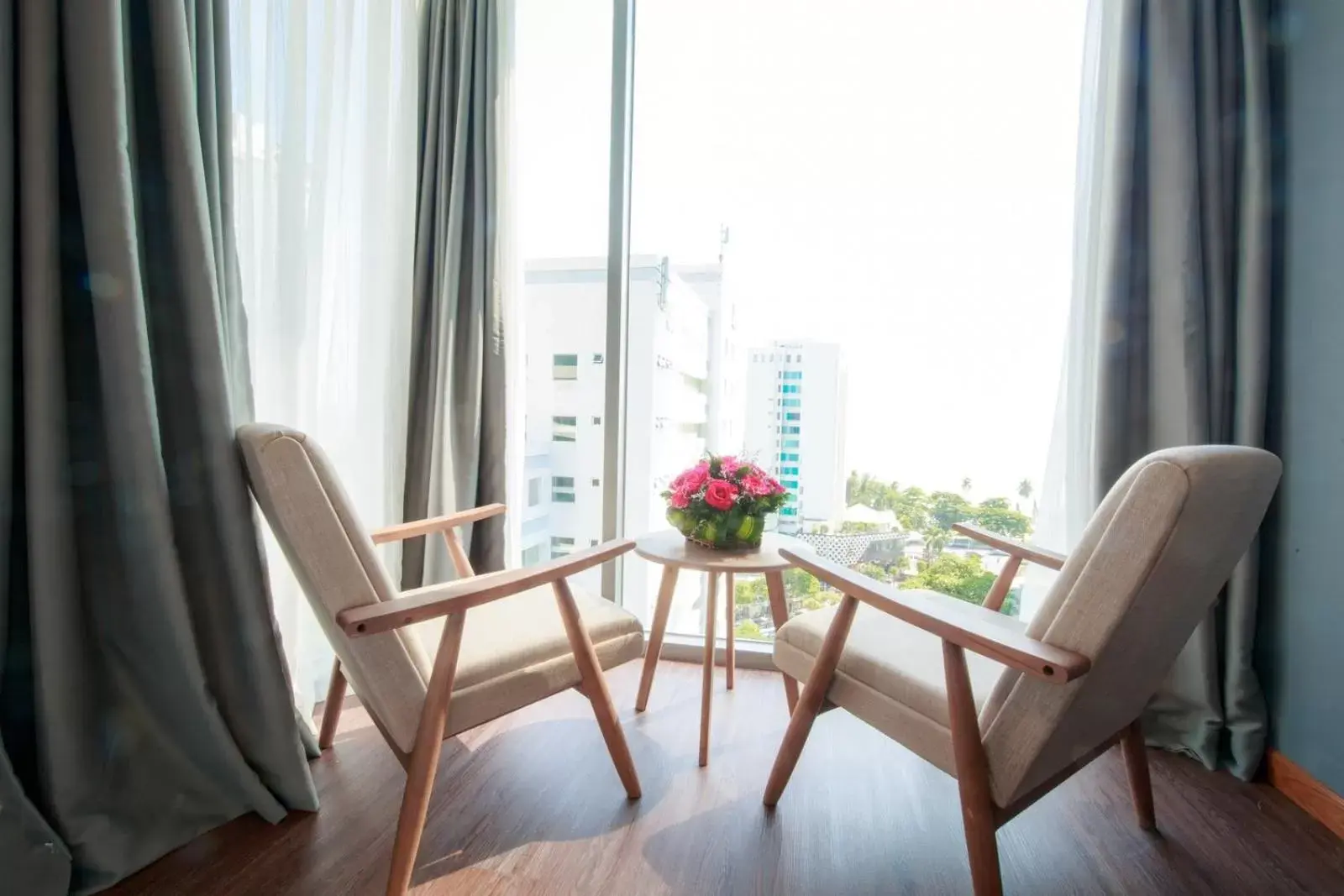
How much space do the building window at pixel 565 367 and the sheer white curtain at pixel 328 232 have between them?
603mm

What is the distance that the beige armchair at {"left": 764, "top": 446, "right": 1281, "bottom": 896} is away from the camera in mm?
994

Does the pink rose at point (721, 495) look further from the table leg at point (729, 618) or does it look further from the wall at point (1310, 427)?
the wall at point (1310, 427)

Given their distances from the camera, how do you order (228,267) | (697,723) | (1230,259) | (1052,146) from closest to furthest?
(228,267)
(1230,259)
(697,723)
(1052,146)

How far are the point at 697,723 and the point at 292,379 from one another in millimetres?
1559

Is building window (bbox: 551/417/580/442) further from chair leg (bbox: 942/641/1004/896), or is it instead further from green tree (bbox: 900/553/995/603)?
chair leg (bbox: 942/641/1004/896)

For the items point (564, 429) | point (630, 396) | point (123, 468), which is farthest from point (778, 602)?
point (123, 468)

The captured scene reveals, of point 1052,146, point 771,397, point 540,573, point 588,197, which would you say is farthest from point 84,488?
point 1052,146

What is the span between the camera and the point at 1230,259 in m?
1.78

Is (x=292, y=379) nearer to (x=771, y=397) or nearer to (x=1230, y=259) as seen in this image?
(x=771, y=397)

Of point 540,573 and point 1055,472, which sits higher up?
point 1055,472

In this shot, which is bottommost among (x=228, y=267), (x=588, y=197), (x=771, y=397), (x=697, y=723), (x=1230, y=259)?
(x=697, y=723)

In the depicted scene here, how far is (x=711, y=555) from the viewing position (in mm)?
1750

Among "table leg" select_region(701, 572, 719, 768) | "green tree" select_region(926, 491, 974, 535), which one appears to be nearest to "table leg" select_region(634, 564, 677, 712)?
"table leg" select_region(701, 572, 719, 768)

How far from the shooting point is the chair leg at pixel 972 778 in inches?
44.3
